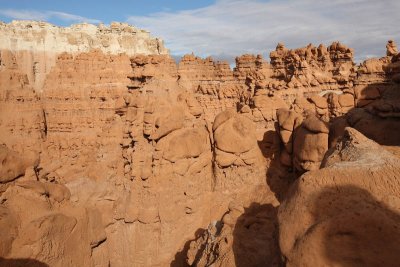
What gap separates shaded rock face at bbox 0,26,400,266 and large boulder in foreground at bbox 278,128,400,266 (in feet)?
10.4

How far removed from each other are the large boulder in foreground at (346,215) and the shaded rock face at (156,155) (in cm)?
316

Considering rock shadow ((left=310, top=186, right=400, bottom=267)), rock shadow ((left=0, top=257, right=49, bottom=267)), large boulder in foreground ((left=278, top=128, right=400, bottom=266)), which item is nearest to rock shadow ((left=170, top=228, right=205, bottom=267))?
rock shadow ((left=0, top=257, right=49, bottom=267))

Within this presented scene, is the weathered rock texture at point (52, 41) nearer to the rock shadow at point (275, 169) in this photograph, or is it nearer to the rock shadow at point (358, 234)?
the rock shadow at point (275, 169)

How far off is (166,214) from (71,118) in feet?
19.6

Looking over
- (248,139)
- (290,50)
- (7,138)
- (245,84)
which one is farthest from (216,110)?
(7,138)

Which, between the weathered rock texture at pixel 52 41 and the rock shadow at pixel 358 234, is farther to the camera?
the weathered rock texture at pixel 52 41

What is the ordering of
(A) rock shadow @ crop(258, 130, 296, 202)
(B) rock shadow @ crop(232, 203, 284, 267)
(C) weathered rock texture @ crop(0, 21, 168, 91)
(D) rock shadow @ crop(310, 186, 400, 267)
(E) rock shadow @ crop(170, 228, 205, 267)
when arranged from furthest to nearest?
(C) weathered rock texture @ crop(0, 21, 168, 91)
(E) rock shadow @ crop(170, 228, 205, 267)
(A) rock shadow @ crop(258, 130, 296, 202)
(B) rock shadow @ crop(232, 203, 284, 267)
(D) rock shadow @ crop(310, 186, 400, 267)

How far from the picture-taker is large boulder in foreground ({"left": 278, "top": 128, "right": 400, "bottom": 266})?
13.0ft

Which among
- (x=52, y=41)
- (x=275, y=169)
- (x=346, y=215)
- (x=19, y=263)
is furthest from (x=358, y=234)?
(x=52, y=41)

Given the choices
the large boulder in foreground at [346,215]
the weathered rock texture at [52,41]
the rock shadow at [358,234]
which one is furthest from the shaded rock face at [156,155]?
the weathered rock texture at [52,41]

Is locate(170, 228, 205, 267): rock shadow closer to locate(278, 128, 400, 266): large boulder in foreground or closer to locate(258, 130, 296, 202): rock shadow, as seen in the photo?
locate(258, 130, 296, 202): rock shadow

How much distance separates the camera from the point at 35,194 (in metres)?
9.38

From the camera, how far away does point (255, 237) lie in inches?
356

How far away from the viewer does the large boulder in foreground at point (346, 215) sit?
13.0ft
